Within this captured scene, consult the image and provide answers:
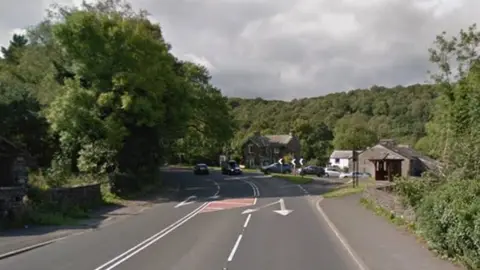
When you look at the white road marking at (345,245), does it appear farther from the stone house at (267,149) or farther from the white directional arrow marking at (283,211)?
the stone house at (267,149)

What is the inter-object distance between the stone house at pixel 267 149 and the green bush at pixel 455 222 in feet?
367

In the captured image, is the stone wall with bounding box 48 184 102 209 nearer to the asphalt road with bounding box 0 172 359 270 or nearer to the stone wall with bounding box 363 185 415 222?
the asphalt road with bounding box 0 172 359 270

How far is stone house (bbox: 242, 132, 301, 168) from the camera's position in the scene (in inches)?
5169

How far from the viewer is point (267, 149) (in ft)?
440

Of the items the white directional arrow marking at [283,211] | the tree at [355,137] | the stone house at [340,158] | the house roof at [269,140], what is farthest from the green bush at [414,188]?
the house roof at [269,140]

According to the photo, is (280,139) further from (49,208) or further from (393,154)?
(49,208)

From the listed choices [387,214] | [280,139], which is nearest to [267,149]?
[280,139]

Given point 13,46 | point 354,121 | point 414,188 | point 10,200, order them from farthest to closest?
1. point 354,121
2. point 13,46
3. point 10,200
4. point 414,188

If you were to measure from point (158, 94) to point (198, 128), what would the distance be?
2448cm

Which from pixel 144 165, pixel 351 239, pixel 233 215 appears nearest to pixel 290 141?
pixel 144 165

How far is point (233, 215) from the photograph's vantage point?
1222 inches

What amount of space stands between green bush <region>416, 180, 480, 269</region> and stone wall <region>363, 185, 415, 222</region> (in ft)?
14.8

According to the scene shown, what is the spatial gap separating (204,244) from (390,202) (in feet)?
35.0

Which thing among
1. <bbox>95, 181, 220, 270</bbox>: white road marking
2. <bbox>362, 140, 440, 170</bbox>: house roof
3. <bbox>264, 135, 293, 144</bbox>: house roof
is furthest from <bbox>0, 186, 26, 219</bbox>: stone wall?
<bbox>264, 135, 293, 144</bbox>: house roof
